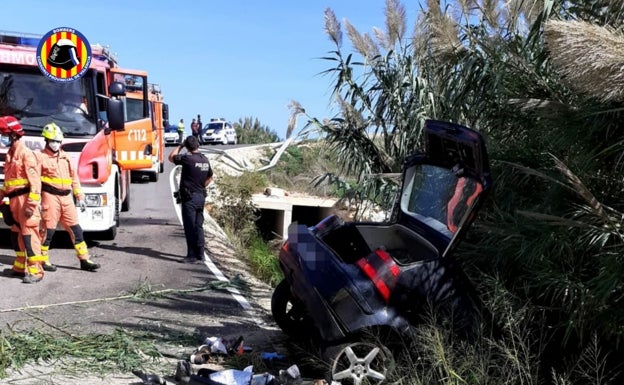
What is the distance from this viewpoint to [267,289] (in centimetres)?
1045

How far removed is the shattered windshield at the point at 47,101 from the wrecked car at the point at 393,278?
6.28 metres

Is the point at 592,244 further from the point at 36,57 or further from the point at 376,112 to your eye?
the point at 36,57

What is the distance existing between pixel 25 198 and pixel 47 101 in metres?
2.66

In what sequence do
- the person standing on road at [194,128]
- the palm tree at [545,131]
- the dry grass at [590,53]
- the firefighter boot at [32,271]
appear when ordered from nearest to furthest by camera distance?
the dry grass at [590,53] → the palm tree at [545,131] → the firefighter boot at [32,271] → the person standing on road at [194,128]

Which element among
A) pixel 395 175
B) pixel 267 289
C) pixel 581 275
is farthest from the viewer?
pixel 267 289

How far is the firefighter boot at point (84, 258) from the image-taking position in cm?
1000

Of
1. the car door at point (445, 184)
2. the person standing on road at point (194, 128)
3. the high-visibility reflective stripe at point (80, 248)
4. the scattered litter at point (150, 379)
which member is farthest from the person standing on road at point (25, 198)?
the person standing on road at point (194, 128)

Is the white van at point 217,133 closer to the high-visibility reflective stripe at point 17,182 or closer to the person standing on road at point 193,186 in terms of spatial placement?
the person standing on road at point 193,186

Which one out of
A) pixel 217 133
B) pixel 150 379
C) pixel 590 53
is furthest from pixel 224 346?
pixel 217 133

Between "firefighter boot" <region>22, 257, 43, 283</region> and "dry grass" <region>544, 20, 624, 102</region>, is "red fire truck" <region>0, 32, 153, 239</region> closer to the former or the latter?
"firefighter boot" <region>22, 257, 43, 283</region>

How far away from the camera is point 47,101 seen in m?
11.6

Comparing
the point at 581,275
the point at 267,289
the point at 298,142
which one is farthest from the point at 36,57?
the point at 581,275

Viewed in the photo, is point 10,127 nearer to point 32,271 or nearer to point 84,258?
point 32,271

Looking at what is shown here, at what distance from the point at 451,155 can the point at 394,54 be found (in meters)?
4.73
